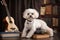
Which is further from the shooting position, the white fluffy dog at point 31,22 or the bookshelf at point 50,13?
the bookshelf at point 50,13

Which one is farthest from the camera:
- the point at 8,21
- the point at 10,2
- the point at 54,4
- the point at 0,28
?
the point at 54,4

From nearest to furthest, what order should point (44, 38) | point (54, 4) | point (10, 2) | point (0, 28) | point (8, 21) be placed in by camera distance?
point (44, 38) → point (8, 21) → point (0, 28) → point (10, 2) → point (54, 4)

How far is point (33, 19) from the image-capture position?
1152 millimetres

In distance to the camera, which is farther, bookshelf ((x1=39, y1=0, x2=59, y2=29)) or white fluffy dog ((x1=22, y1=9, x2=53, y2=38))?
bookshelf ((x1=39, y1=0, x2=59, y2=29))

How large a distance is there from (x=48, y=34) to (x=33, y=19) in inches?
5.9

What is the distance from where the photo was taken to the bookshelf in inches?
91.7

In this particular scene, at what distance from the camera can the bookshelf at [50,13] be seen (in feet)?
7.64

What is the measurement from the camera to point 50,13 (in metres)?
2.34

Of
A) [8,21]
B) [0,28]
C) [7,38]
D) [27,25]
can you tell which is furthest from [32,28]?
[0,28]

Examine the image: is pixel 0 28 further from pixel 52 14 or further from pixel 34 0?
pixel 52 14

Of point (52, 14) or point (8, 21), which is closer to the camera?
point (8, 21)

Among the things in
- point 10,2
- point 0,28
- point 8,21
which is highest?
point 10,2

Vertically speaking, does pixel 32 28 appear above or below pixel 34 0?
below

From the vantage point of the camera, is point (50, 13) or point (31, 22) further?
point (50, 13)
